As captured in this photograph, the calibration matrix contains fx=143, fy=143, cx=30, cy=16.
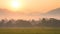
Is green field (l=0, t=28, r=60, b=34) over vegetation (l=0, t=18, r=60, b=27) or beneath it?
beneath

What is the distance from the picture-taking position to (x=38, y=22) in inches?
64.9

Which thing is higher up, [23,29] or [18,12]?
[18,12]

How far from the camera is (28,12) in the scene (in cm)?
166

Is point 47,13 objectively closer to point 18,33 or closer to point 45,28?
point 45,28

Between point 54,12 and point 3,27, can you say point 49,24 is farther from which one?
point 3,27

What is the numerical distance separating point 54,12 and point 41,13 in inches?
5.9

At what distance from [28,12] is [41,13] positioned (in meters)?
0.15

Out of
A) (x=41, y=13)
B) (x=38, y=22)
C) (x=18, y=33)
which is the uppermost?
(x=41, y=13)

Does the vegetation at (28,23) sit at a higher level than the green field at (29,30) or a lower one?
higher

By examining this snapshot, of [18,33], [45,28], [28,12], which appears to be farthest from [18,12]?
[45,28]

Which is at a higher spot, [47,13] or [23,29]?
[47,13]

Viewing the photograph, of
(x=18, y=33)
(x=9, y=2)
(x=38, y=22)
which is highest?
(x=9, y=2)

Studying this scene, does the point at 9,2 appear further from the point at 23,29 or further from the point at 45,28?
the point at 45,28

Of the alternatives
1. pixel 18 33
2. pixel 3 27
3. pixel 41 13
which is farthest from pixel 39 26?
pixel 3 27
